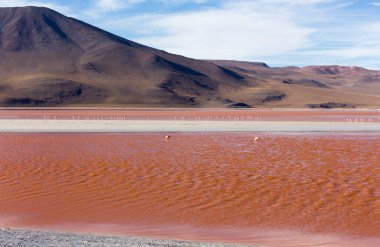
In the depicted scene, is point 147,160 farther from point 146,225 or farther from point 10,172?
point 146,225

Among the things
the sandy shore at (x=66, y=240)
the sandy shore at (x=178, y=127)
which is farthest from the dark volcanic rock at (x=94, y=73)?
the sandy shore at (x=66, y=240)

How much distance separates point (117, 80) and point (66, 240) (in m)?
153

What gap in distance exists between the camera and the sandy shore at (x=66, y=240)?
7773 mm

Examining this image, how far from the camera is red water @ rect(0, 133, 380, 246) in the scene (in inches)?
391

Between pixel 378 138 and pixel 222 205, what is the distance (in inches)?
779

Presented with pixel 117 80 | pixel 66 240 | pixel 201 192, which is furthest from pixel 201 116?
A: pixel 117 80

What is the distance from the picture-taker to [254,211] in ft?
36.8

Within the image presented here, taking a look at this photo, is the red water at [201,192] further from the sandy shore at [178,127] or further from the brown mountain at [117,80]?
the brown mountain at [117,80]

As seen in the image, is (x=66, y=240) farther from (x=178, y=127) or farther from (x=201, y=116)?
(x=201, y=116)

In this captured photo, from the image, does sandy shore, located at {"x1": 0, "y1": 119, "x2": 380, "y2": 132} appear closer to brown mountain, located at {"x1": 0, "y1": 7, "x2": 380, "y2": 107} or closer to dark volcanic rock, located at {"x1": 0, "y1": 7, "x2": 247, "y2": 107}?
brown mountain, located at {"x1": 0, "y1": 7, "x2": 380, "y2": 107}

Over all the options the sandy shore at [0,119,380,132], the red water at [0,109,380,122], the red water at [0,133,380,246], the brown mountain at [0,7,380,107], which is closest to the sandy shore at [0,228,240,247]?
the red water at [0,133,380,246]

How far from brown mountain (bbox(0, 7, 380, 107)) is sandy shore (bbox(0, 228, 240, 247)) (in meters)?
123

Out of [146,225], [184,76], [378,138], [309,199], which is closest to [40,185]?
[146,225]

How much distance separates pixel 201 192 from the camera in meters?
13.1
